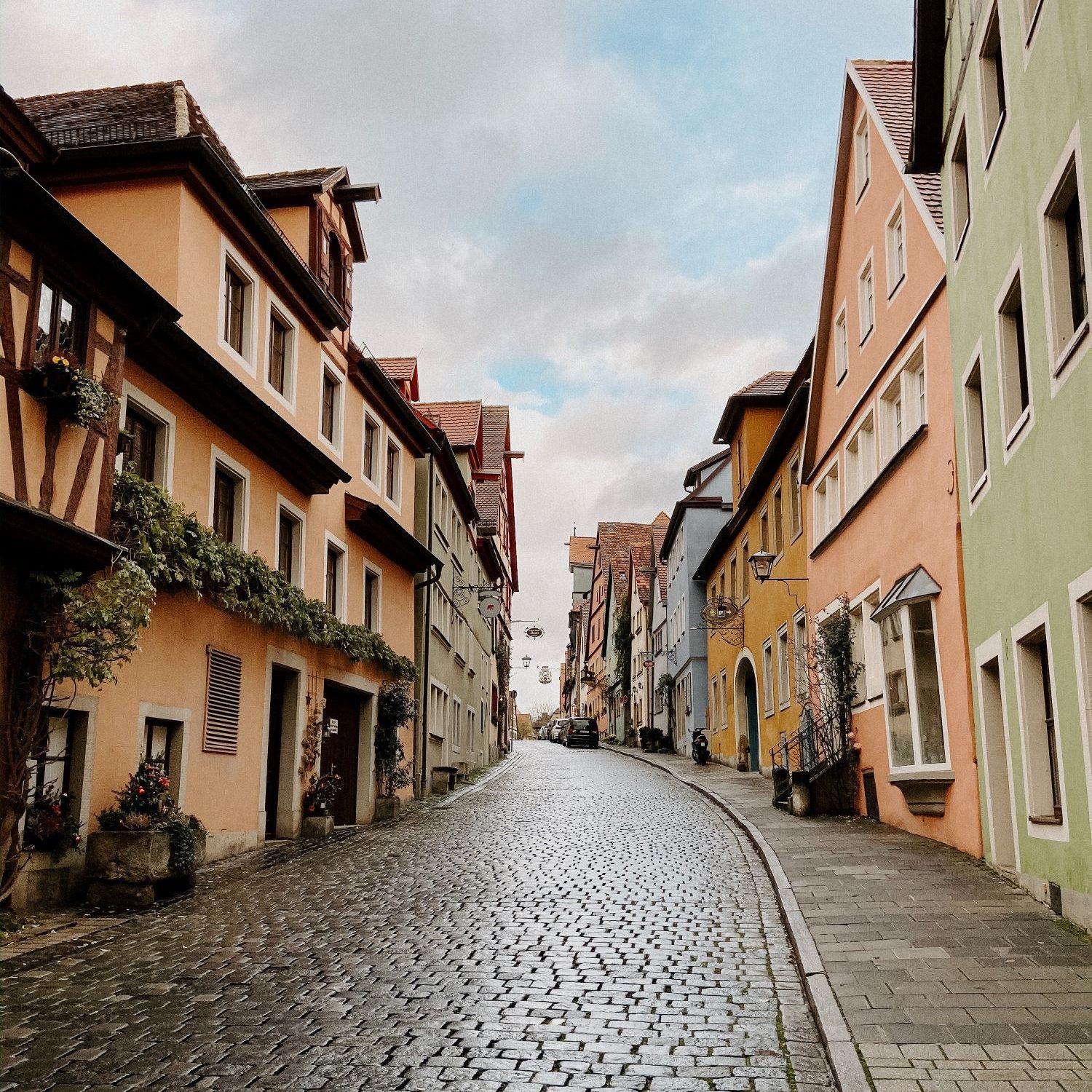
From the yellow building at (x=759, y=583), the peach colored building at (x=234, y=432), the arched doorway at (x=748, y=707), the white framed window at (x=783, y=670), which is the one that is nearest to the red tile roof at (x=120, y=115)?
the peach colored building at (x=234, y=432)

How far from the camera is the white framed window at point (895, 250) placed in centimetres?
1680

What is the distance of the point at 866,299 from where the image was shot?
18984 millimetres

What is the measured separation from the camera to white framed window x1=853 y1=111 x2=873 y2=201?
62.4ft

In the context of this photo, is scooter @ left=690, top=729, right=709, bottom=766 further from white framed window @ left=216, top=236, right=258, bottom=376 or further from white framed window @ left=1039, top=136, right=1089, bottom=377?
white framed window @ left=1039, top=136, right=1089, bottom=377

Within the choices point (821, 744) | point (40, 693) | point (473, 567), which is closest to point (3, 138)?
point (40, 693)

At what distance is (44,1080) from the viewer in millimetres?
5906

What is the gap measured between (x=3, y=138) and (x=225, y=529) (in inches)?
206

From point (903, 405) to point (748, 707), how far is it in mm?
18032

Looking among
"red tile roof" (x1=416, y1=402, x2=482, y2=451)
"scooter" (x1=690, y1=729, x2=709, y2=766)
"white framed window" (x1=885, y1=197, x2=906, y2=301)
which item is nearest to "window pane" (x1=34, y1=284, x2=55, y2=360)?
"white framed window" (x1=885, y1=197, x2=906, y2=301)

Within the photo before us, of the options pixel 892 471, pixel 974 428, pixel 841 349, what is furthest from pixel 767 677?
pixel 974 428

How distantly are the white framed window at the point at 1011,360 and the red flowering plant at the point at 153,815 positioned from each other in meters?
8.50

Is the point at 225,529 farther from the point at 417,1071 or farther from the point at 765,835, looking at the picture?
the point at 417,1071

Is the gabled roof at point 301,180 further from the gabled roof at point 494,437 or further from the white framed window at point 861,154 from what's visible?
the gabled roof at point 494,437

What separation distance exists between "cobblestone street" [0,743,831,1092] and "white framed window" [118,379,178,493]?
4454 mm
